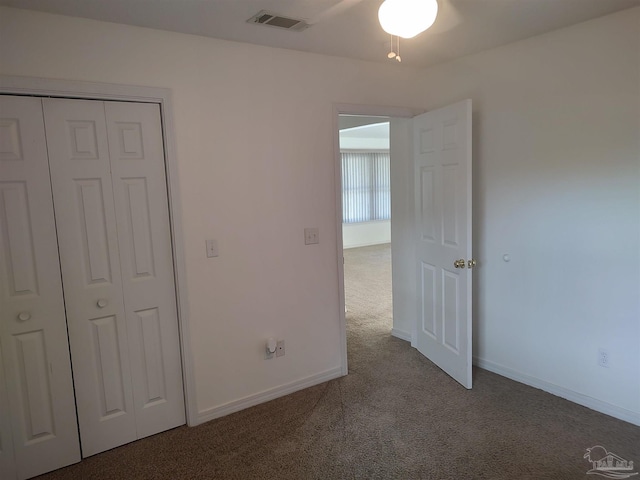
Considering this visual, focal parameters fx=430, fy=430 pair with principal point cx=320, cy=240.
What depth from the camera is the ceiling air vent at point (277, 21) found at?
2286mm

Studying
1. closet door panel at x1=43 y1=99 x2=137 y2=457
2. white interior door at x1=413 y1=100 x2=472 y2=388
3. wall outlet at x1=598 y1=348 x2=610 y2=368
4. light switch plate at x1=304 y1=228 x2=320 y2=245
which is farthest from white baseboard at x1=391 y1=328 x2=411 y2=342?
closet door panel at x1=43 y1=99 x2=137 y2=457

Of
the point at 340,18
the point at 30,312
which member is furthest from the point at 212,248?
the point at 340,18

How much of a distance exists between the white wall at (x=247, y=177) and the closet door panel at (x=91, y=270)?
283 mm

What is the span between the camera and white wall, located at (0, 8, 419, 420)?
7.91 ft

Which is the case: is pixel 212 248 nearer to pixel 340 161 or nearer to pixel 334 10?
pixel 340 161

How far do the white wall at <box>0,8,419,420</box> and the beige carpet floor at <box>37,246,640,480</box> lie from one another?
29 centimetres

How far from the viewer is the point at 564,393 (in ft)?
9.54

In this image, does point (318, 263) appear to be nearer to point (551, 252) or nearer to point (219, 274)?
point (219, 274)

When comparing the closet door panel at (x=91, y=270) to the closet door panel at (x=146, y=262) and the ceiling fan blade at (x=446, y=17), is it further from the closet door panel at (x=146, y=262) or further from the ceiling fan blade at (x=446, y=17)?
the ceiling fan blade at (x=446, y=17)

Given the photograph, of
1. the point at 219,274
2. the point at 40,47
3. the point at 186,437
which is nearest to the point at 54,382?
the point at 186,437

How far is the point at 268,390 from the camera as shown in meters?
3.04

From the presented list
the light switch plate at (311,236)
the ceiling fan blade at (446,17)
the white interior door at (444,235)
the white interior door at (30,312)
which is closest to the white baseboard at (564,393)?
the white interior door at (444,235)

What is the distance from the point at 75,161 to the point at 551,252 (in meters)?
2.97
